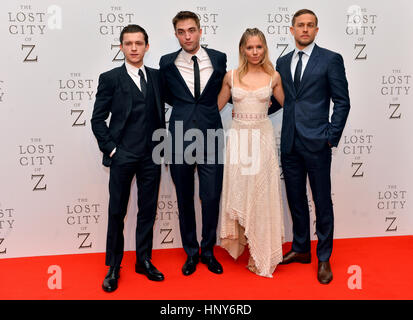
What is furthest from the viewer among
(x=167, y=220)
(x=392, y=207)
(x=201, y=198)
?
(x=392, y=207)

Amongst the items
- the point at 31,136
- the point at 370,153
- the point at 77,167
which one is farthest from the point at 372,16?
the point at 31,136

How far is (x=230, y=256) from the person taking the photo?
3.61 meters

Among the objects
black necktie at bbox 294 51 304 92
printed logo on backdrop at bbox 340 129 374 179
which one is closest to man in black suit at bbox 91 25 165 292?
black necktie at bbox 294 51 304 92

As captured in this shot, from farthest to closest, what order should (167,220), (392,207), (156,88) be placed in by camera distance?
1. (392,207)
2. (167,220)
3. (156,88)

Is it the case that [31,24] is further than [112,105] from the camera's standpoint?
Yes

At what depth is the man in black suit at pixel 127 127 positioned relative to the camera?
287 cm

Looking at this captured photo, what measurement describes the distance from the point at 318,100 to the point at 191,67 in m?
1.02

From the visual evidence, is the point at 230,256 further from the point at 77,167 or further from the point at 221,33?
the point at 221,33

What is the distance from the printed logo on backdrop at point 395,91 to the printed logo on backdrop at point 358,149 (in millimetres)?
318

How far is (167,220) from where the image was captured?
3.86 metres

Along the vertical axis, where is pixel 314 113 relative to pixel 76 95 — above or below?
below

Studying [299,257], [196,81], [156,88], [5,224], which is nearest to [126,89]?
[156,88]

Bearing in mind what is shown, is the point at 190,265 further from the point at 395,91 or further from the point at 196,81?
the point at 395,91

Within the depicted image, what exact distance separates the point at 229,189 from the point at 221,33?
4.90 feet
